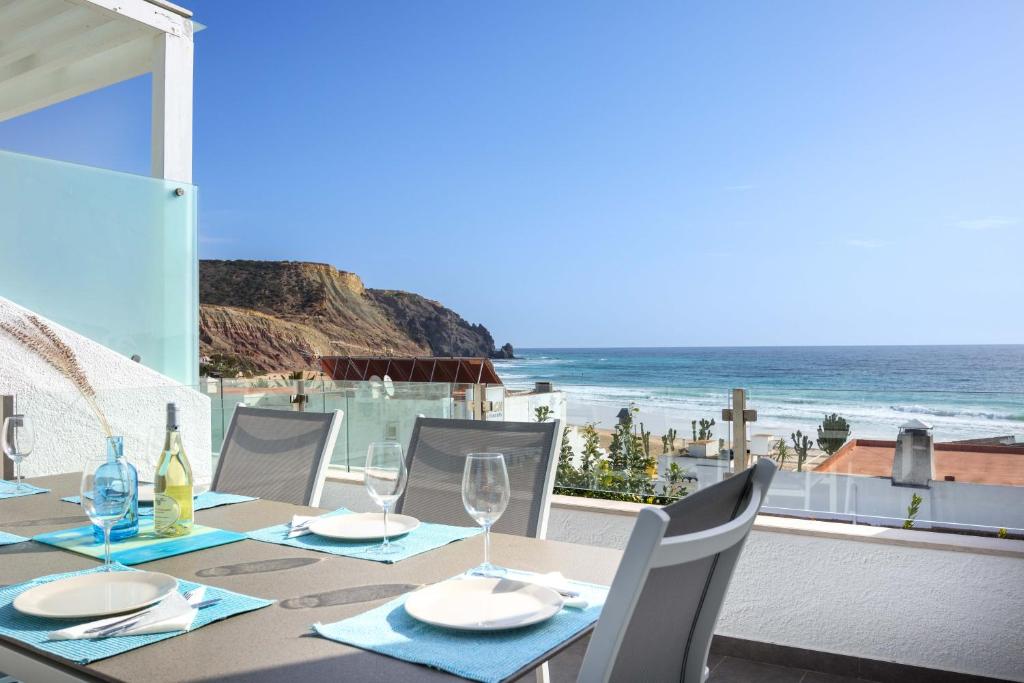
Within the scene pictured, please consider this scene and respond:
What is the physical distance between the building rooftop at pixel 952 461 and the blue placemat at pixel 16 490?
2466 millimetres

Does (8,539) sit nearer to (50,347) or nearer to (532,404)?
(532,404)

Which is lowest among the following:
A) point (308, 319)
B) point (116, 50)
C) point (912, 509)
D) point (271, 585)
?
point (912, 509)

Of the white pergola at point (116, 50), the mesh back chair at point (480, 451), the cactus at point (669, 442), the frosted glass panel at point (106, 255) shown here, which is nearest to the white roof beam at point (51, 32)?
the white pergola at point (116, 50)

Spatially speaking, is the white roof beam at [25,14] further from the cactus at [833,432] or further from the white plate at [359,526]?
the cactus at [833,432]

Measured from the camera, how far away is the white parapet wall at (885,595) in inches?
98.1

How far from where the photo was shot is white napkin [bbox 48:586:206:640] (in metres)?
0.99

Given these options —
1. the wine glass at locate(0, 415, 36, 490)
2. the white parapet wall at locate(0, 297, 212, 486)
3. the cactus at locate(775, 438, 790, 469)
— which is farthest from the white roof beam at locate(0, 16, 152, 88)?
the cactus at locate(775, 438, 790, 469)

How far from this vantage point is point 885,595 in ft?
8.67

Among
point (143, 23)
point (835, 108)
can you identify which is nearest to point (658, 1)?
point (835, 108)

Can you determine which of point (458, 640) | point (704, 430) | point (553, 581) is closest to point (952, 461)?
point (704, 430)

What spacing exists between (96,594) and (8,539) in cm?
50

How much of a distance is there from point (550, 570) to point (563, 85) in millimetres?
32774

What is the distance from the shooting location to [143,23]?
4.49 m

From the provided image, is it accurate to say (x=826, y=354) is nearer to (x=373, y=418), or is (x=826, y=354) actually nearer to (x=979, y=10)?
(x=979, y=10)
